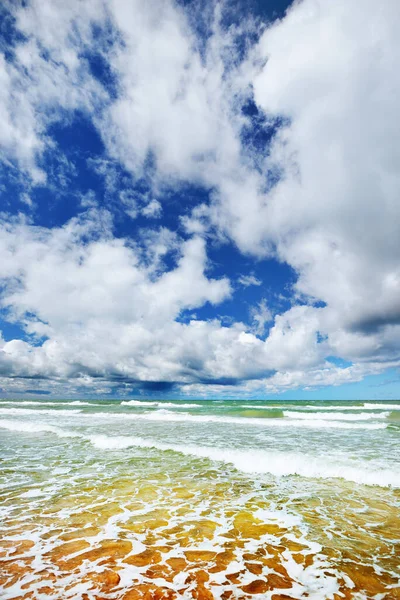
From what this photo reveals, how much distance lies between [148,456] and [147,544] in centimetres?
824

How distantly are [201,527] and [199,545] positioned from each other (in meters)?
0.78

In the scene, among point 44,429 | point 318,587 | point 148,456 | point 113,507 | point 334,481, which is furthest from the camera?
point 44,429

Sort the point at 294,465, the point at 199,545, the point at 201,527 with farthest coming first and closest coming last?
the point at 294,465, the point at 201,527, the point at 199,545

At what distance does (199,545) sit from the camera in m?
5.76

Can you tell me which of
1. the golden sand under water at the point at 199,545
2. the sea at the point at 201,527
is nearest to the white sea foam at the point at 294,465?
the sea at the point at 201,527

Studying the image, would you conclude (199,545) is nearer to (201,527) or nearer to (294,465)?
(201,527)

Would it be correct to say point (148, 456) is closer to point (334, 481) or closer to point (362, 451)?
point (334, 481)

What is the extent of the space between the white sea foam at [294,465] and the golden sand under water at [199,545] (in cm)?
150

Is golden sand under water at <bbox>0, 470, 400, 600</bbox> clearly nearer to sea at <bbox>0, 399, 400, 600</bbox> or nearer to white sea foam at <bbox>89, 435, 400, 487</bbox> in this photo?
sea at <bbox>0, 399, 400, 600</bbox>

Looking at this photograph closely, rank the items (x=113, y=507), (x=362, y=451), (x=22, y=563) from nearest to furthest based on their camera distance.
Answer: (x=22, y=563), (x=113, y=507), (x=362, y=451)

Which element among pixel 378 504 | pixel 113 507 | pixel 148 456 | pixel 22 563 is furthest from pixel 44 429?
pixel 378 504

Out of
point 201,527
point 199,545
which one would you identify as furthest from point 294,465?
point 199,545

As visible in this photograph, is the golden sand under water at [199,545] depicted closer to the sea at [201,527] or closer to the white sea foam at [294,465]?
the sea at [201,527]

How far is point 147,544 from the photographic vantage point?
5770mm
